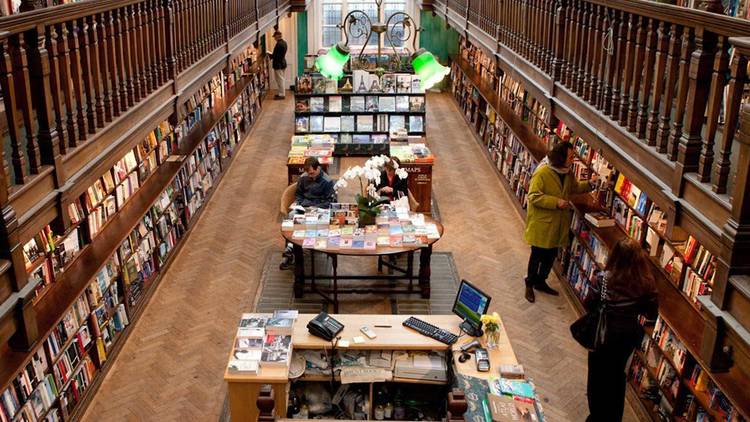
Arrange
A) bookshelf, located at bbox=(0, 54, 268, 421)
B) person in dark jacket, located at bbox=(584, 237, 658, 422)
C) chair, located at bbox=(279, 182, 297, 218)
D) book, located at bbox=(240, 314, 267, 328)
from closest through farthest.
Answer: person in dark jacket, located at bbox=(584, 237, 658, 422) < bookshelf, located at bbox=(0, 54, 268, 421) < book, located at bbox=(240, 314, 267, 328) < chair, located at bbox=(279, 182, 297, 218)

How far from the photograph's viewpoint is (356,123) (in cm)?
1241

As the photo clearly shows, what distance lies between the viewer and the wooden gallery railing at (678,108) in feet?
11.0

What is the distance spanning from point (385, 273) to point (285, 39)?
38.8ft

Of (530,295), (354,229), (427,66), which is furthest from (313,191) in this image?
(530,295)

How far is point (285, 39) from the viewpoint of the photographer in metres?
18.5

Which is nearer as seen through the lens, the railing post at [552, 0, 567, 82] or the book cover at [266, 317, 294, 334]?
the book cover at [266, 317, 294, 334]

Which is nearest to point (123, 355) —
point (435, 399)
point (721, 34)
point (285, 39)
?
point (435, 399)

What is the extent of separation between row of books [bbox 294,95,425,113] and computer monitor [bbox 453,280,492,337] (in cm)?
718

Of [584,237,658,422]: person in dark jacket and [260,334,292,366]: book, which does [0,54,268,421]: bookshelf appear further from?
[584,237,658,422]: person in dark jacket

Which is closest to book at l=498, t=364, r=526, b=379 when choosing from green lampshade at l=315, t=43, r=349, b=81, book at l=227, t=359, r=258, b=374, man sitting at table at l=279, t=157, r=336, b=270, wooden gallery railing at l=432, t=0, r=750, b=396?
wooden gallery railing at l=432, t=0, r=750, b=396

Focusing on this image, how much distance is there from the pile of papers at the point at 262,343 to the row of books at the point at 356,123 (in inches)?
286

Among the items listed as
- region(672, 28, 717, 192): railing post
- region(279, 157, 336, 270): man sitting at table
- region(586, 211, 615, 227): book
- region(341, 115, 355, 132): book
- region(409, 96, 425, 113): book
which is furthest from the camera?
region(341, 115, 355, 132): book

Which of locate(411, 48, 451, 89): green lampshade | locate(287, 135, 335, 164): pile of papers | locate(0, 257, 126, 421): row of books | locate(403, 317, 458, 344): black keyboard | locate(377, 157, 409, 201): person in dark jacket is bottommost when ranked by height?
locate(0, 257, 126, 421): row of books

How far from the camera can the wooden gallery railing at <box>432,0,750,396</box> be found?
132 inches
